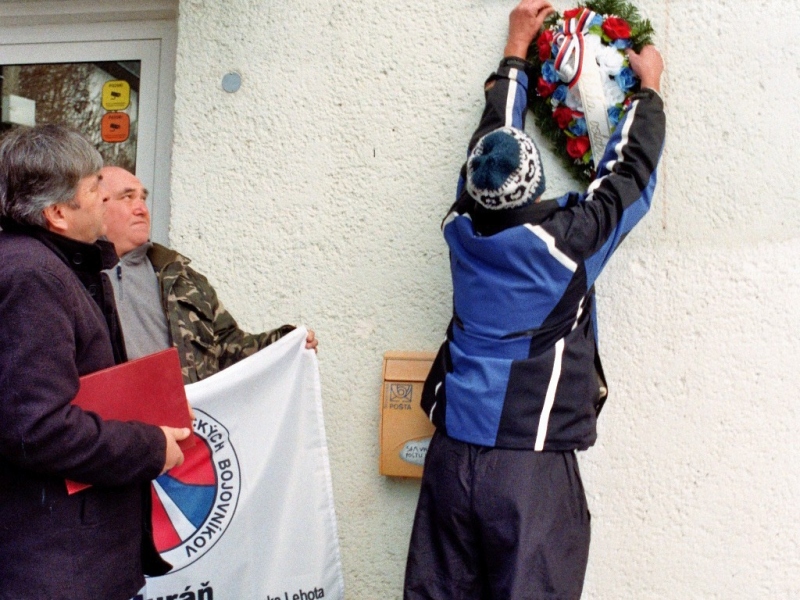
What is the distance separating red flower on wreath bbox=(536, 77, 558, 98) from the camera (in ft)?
9.23

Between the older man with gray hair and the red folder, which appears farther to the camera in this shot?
the red folder

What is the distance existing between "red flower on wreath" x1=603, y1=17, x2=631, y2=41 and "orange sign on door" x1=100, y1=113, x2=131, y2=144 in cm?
204

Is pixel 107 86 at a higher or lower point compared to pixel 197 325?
higher

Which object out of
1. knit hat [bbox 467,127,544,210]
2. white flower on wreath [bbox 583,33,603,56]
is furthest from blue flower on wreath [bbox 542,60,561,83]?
knit hat [bbox 467,127,544,210]

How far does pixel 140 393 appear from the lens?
2.02m

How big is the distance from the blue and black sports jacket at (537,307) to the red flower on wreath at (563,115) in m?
0.29

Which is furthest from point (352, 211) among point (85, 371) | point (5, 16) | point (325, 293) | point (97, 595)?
point (5, 16)

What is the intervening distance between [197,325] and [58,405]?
1080 millimetres

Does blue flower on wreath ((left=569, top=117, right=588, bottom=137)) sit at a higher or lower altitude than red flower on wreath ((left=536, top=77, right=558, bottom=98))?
lower

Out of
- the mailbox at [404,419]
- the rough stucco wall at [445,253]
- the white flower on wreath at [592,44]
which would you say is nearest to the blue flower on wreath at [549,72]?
the white flower on wreath at [592,44]

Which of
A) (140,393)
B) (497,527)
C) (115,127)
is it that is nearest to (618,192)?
(497,527)

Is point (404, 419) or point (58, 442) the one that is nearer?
point (58, 442)

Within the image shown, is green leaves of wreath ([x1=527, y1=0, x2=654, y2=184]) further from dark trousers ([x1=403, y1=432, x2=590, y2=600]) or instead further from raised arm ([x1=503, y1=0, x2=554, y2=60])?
dark trousers ([x1=403, y1=432, x2=590, y2=600])

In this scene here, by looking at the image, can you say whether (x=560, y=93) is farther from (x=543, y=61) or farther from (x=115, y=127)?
(x=115, y=127)
